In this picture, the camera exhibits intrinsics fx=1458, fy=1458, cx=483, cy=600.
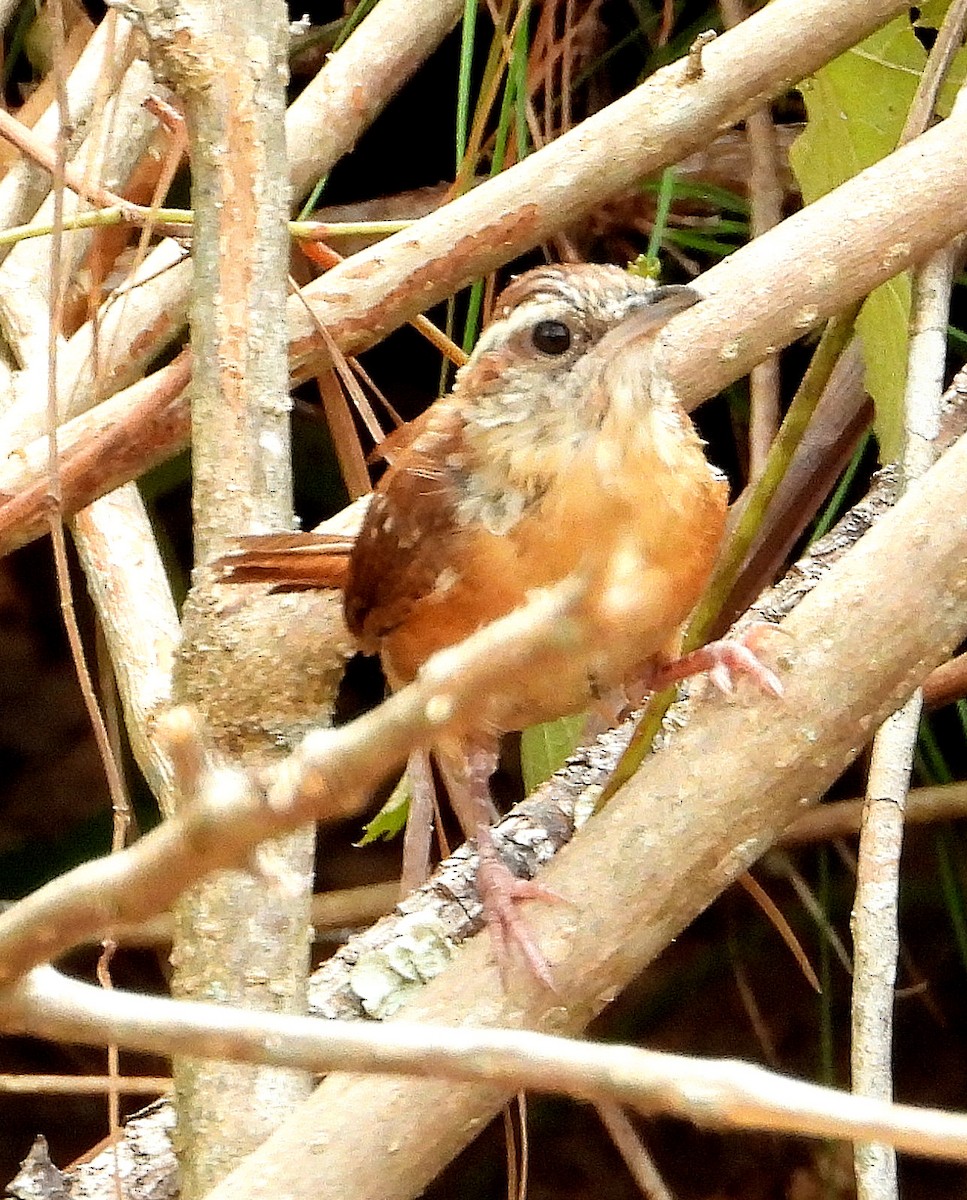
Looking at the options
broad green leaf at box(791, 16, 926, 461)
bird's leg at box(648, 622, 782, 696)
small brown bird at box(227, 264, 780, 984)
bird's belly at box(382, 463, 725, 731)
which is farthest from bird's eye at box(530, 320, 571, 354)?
broad green leaf at box(791, 16, 926, 461)

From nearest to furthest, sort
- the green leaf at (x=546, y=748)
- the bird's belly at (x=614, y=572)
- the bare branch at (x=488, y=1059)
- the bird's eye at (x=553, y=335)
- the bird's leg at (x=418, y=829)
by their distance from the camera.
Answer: the bare branch at (x=488, y=1059) < the bird's belly at (x=614, y=572) < the bird's eye at (x=553, y=335) < the bird's leg at (x=418, y=829) < the green leaf at (x=546, y=748)

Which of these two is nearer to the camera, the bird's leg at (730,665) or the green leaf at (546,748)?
the bird's leg at (730,665)

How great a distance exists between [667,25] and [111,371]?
90 cm

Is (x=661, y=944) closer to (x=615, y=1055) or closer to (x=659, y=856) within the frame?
(x=659, y=856)

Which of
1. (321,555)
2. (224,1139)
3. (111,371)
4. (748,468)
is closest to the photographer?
(224,1139)

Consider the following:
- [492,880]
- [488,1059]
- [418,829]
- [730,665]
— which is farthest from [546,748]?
[488,1059]

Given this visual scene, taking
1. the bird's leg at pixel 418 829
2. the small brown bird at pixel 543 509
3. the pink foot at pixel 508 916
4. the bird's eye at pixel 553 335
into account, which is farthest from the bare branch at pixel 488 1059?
the bird's leg at pixel 418 829

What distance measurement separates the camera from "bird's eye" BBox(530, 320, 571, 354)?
1389mm

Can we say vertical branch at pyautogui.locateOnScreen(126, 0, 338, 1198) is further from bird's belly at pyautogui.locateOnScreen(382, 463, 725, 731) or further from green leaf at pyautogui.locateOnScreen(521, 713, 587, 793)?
green leaf at pyautogui.locateOnScreen(521, 713, 587, 793)

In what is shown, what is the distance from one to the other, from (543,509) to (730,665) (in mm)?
296

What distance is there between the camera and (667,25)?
2.01 m

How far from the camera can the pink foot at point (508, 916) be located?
937 mm

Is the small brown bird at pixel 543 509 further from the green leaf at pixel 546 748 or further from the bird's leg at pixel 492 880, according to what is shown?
the green leaf at pixel 546 748


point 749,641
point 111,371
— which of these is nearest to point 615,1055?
point 749,641
